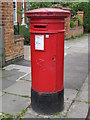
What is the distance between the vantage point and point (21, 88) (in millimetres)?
5145

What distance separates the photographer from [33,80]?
13.2ft

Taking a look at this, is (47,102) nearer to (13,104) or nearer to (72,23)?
(13,104)

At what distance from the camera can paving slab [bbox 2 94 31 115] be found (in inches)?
159

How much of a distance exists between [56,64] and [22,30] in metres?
9.62

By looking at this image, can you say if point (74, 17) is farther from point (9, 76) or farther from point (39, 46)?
point (39, 46)

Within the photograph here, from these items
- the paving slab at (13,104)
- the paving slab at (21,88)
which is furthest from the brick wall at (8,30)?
the paving slab at (13,104)

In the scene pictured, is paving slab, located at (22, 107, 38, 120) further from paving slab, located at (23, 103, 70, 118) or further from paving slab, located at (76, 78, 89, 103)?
paving slab, located at (76, 78, 89, 103)

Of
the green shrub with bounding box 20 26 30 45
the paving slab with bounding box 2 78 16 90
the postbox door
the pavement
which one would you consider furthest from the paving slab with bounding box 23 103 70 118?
the green shrub with bounding box 20 26 30 45

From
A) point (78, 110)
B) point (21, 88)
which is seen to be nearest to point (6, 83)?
point (21, 88)

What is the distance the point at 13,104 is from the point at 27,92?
2.23 feet

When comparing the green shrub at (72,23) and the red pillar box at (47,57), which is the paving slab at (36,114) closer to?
the red pillar box at (47,57)

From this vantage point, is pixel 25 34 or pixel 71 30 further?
pixel 71 30

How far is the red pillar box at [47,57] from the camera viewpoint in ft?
12.0

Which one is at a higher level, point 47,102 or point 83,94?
point 47,102
